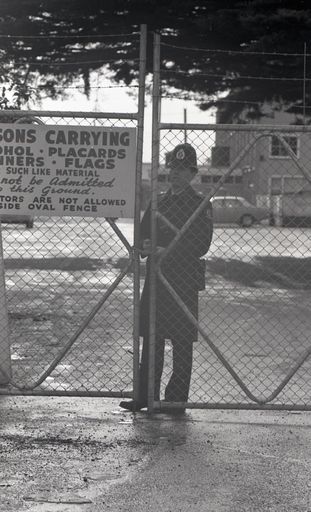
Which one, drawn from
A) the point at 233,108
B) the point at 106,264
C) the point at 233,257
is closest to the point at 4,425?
the point at 106,264

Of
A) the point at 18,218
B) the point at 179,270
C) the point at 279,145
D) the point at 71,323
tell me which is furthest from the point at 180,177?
→ the point at 18,218

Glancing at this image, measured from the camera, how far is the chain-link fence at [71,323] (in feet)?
25.1

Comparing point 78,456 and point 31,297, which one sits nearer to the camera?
point 78,456

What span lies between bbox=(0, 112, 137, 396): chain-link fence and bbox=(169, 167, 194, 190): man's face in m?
0.50

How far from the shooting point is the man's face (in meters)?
7.62

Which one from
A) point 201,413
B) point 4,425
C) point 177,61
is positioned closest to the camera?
point 4,425

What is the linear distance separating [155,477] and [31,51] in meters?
19.4

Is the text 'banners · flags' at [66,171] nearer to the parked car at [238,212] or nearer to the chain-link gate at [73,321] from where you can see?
the chain-link gate at [73,321]

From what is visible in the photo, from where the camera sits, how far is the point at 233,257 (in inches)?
1114

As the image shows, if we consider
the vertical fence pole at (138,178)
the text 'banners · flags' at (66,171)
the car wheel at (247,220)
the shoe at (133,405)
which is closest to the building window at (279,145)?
the vertical fence pole at (138,178)

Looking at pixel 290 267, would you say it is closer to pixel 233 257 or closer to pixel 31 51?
pixel 233 257

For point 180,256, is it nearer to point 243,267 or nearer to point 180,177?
point 180,177

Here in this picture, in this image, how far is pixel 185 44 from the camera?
2320cm

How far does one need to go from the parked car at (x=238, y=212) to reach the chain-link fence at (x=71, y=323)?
24.6 m
